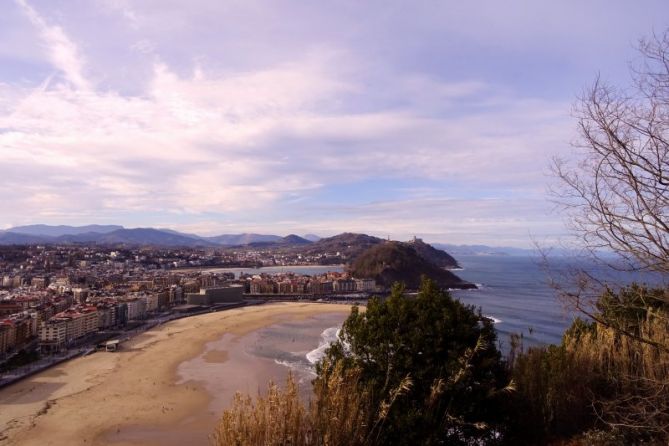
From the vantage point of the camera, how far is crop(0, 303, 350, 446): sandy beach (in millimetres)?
15758

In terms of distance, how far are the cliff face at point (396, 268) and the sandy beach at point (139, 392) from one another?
53807 mm

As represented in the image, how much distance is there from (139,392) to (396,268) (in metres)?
73.9

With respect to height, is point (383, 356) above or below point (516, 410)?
above

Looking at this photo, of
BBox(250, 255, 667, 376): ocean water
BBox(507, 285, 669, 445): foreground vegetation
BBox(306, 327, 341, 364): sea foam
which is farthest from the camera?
BBox(250, 255, 667, 376): ocean water

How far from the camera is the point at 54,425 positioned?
54.0ft

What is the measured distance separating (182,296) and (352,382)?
63.1 metres

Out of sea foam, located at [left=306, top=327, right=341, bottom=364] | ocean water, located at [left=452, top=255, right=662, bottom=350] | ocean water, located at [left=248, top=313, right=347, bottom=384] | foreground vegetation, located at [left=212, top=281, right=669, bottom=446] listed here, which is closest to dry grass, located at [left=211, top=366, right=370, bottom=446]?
foreground vegetation, located at [left=212, top=281, right=669, bottom=446]

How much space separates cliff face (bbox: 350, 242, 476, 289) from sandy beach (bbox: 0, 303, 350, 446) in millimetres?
53807

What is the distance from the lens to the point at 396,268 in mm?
91750

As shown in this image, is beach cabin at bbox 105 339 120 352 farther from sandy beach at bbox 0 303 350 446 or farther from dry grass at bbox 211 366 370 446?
dry grass at bbox 211 366 370 446

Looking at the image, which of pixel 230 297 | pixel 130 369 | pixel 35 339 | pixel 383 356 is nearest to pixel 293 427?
A: pixel 383 356

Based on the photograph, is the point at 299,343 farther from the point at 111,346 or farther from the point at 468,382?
the point at 468,382

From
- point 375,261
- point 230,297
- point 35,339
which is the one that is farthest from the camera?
point 375,261

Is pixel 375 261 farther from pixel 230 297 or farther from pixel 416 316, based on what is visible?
pixel 416 316
